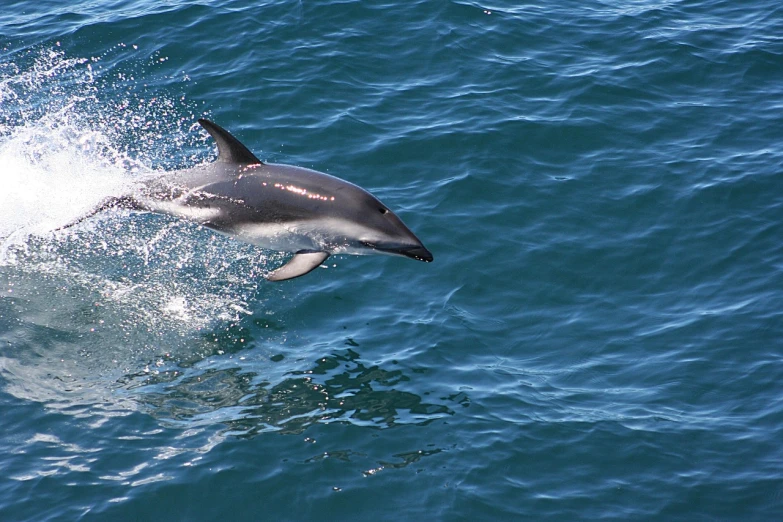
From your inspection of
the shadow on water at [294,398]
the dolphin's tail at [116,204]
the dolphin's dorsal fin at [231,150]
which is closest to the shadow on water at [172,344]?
the shadow on water at [294,398]

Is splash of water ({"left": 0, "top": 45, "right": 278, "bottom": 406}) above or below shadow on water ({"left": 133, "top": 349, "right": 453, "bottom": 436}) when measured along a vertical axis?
above

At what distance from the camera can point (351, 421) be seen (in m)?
10.6

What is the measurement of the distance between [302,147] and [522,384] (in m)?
6.72

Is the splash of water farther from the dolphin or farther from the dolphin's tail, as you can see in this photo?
the dolphin

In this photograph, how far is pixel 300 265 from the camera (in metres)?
11.3

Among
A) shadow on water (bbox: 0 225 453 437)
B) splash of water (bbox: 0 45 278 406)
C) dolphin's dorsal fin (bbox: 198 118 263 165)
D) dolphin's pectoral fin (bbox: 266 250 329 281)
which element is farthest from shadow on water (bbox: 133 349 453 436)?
dolphin's dorsal fin (bbox: 198 118 263 165)

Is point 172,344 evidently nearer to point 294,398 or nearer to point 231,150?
point 294,398

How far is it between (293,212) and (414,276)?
265 cm

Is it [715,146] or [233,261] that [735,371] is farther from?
[233,261]

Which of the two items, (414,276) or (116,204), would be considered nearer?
(116,204)

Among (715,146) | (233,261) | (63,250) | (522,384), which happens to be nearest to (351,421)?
(522,384)

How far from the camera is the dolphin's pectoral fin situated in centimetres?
1115

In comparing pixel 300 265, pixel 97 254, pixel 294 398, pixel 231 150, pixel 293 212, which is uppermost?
pixel 231 150

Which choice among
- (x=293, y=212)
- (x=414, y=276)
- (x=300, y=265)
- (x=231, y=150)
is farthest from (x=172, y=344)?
(x=414, y=276)
